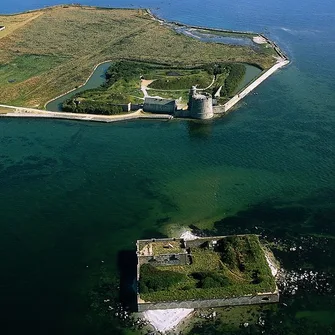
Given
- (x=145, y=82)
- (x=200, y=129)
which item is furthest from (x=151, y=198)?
(x=145, y=82)

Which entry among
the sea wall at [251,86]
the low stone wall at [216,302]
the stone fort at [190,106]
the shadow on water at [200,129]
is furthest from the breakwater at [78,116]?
the low stone wall at [216,302]

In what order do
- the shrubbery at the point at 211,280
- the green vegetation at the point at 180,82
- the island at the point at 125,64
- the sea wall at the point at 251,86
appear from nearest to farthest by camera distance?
the shrubbery at the point at 211,280, the island at the point at 125,64, the sea wall at the point at 251,86, the green vegetation at the point at 180,82

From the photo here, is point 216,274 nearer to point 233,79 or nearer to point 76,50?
point 233,79

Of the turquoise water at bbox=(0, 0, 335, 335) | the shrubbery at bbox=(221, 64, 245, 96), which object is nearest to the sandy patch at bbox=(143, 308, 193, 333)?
the turquoise water at bbox=(0, 0, 335, 335)

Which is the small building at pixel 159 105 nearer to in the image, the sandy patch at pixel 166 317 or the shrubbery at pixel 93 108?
the shrubbery at pixel 93 108

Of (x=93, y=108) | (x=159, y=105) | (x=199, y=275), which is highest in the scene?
(x=159, y=105)

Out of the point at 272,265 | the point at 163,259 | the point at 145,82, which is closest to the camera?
the point at 163,259

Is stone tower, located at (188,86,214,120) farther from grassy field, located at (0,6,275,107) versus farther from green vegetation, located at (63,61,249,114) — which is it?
grassy field, located at (0,6,275,107)
